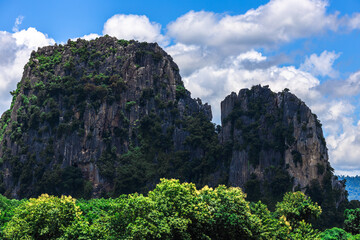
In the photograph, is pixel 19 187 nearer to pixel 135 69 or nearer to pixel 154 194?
pixel 135 69

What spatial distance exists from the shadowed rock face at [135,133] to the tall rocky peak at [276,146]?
0.75ft

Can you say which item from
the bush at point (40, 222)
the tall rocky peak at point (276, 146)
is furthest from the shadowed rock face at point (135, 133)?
the bush at point (40, 222)

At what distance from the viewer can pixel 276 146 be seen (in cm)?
11050

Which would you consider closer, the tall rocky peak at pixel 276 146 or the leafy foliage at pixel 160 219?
the leafy foliage at pixel 160 219

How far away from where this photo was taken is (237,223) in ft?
151

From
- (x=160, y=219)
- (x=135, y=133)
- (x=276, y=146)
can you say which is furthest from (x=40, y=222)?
(x=135, y=133)

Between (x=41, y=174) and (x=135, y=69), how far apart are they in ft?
122

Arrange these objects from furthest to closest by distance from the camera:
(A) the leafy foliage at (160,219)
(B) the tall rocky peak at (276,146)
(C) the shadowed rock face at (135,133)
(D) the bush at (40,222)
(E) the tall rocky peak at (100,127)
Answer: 1. (E) the tall rocky peak at (100,127)
2. (C) the shadowed rock face at (135,133)
3. (B) the tall rocky peak at (276,146)
4. (D) the bush at (40,222)
5. (A) the leafy foliage at (160,219)

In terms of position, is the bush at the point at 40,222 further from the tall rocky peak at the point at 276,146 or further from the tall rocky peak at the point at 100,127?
the tall rocky peak at the point at 100,127

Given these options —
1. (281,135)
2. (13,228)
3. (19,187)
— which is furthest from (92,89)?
(13,228)

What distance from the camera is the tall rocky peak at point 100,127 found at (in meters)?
122

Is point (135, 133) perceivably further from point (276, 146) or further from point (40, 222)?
point (40, 222)

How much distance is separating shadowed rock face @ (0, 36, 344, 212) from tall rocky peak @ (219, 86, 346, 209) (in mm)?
229

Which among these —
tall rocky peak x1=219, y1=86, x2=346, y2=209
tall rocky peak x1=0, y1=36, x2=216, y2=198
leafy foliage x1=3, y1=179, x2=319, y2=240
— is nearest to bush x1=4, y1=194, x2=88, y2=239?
leafy foliage x1=3, y1=179, x2=319, y2=240
